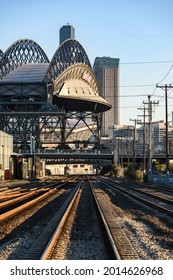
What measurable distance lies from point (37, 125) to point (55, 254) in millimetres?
151338

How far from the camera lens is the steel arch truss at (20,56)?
18012cm

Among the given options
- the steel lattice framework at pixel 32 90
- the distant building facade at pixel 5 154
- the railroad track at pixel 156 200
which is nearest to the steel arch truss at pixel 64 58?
the steel lattice framework at pixel 32 90

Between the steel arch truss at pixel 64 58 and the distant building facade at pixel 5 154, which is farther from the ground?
the steel arch truss at pixel 64 58

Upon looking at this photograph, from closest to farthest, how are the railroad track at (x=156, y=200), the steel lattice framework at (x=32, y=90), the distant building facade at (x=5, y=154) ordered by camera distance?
the railroad track at (x=156, y=200), the distant building facade at (x=5, y=154), the steel lattice framework at (x=32, y=90)

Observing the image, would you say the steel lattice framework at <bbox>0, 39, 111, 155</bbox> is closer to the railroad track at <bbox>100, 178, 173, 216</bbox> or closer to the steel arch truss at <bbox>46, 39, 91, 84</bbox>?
the steel arch truss at <bbox>46, 39, 91, 84</bbox>

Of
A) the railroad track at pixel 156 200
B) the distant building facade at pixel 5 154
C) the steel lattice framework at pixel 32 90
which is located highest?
the steel lattice framework at pixel 32 90

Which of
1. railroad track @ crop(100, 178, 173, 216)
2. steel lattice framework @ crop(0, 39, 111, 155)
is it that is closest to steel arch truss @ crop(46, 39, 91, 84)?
steel lattice framework @ crop(0, 39, 111, 155)

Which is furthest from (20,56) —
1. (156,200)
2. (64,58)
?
(156,200)

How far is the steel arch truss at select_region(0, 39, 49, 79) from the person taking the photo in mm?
180125

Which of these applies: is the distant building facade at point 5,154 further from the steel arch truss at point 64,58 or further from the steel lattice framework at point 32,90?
the steel arch truss at point 64,58
